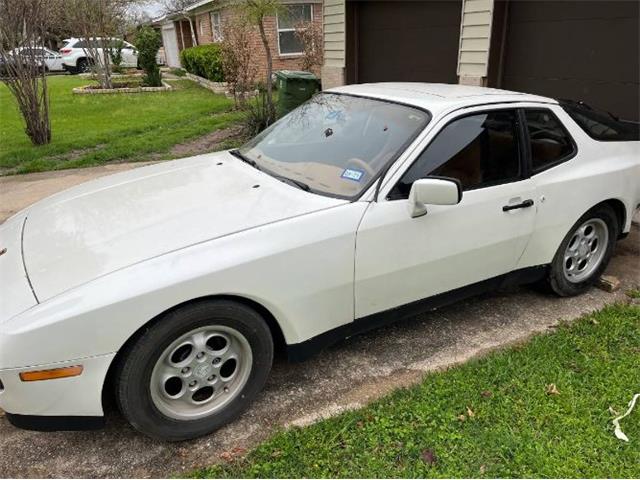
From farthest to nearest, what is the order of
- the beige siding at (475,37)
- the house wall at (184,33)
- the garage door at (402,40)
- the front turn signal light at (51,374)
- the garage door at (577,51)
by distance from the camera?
the house wall at (184,33)
the garage door at (402,40)
the beige siding at (475,37)
the garage door at (577,51)
the front turn signal light at (51,374)

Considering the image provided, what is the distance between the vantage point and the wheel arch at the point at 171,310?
7.37 feet

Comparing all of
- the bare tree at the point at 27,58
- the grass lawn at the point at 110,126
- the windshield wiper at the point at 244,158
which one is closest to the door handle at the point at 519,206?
the windshield wiper at the point at 244,158

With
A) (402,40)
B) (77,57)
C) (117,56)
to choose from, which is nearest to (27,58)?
(402,40)

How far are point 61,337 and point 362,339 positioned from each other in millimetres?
1871

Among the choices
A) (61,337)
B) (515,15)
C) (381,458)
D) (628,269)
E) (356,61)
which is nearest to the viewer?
(61,337)

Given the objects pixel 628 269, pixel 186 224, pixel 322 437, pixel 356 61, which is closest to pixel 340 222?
pixel 186 224

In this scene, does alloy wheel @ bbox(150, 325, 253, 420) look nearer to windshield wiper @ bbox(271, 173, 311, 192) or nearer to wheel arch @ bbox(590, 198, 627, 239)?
windshield wiper @ bbox(271, 173, 311, 192)

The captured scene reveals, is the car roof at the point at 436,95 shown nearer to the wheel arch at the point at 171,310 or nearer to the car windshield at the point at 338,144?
the car windshield at the point at 338,144

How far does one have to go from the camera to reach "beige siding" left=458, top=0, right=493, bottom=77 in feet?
24.0

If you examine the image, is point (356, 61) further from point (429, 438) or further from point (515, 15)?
point (429, 438)

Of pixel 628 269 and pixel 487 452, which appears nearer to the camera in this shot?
pixel 487 452

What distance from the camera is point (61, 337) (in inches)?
81.4

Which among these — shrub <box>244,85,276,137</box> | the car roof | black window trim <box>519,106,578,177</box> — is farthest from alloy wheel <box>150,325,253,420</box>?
shrub <box>244,85,276,137</box>

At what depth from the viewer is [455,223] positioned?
299cm
